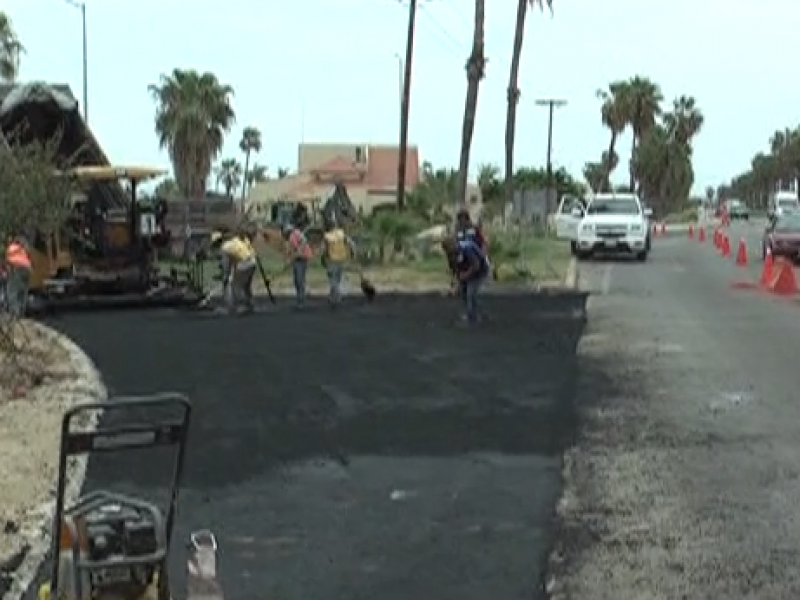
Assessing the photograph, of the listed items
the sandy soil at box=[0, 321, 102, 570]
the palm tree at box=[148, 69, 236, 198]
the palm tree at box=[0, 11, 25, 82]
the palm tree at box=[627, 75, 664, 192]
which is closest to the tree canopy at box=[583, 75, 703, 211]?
the palm tree at box=[627, 75, 664, 192]

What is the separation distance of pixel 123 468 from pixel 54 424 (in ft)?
7.71

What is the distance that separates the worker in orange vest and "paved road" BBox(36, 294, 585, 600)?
1.00 metres

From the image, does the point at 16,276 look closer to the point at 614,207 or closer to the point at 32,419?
the point at 32,419

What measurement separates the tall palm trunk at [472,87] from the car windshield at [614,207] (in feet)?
18.7

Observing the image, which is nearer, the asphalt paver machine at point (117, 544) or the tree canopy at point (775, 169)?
the asphalt paver machine at point (117, 544)

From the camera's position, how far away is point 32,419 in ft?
41.9

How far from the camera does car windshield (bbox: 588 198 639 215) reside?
43.7m

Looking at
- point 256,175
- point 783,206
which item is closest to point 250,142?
point 256,175

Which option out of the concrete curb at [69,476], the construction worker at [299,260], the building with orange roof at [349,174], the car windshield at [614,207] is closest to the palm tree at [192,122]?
the building with orange roof at [349,174]

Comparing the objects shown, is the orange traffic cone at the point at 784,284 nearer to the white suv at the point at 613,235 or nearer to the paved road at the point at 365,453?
the paved road at the point at 365,453

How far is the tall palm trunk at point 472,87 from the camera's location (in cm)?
3897

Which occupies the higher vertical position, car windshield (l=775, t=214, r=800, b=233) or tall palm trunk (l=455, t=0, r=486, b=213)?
tall palm trunk (l=455, t=0, r=486, b=213)

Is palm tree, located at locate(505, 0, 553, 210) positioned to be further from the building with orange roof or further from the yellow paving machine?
the building with orange roof

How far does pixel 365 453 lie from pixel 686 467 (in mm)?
2226
